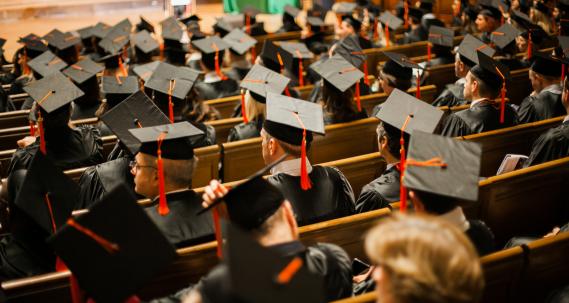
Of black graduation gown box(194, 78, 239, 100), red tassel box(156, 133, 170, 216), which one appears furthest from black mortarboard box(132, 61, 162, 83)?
red tassel box(156, 133, 170, 216)

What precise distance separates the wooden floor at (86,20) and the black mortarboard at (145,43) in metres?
5.32

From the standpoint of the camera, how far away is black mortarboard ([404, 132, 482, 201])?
2.27m

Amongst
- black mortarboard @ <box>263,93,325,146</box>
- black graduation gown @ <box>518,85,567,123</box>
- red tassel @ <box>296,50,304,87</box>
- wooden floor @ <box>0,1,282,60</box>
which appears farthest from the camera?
wooden floor @ <box>0,1,282,60</box>

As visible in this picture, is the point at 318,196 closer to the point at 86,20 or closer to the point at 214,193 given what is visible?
the point at 214,193

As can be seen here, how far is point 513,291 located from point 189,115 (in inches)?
117

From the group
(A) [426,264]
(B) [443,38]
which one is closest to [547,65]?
(B) [443,38]

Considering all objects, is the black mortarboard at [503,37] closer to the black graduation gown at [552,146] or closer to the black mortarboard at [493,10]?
the black mortarboard at [493,10]

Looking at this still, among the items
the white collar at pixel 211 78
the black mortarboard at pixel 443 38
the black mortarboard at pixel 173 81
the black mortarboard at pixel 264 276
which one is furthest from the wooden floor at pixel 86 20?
the black mortarboard at pixel 264 276

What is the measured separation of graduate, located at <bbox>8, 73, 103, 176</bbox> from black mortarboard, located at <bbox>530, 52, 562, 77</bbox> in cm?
386

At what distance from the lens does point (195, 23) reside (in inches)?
324

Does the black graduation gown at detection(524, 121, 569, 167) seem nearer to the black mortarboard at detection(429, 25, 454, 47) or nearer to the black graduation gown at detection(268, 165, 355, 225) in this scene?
the black graduation gown at detection(268, 165, 355, 225)

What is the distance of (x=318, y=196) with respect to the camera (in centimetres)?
301

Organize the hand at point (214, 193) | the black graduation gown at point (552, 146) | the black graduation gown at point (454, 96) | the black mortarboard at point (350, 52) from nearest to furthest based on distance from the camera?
the hand at point (214, 193) < the black graduation gown at point (552, 146) < the black graduation gown at point (454, 96) < the black mortarboard at point (350, 52)

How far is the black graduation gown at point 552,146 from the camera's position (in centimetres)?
369
